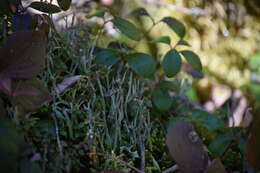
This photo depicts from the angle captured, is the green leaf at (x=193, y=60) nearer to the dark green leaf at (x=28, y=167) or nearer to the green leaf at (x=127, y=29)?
the green leaf at (x=127, y=29)

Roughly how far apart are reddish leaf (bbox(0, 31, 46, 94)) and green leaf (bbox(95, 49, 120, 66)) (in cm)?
29

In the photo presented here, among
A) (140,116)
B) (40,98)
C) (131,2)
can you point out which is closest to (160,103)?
(140,116)

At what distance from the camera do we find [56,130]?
Answer: 62 cm

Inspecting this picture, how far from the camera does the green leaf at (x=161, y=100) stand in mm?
941

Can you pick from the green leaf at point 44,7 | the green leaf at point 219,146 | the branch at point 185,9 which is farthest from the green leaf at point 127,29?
the branch at point 185,9

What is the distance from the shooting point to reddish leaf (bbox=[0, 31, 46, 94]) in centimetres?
57

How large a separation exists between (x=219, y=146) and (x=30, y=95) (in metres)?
0.47

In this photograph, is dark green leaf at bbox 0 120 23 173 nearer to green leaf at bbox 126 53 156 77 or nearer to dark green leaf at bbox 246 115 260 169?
dark green leaf at bbox 246 115 260 169

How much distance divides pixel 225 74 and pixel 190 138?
→ 1.93 metres

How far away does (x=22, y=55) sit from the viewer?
582mm

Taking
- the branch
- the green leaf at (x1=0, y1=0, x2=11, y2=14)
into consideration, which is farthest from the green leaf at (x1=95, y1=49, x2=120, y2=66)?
the branch

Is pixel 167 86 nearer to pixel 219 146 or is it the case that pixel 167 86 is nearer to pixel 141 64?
pixel 141 64

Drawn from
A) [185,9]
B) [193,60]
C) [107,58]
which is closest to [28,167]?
[107,58]

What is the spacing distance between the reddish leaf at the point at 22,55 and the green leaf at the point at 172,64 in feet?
1.26
